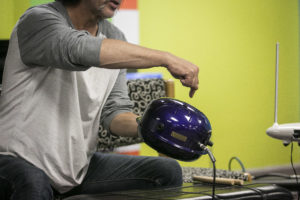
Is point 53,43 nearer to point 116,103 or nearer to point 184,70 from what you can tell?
point 184,70

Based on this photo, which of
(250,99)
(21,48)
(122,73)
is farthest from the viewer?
(250,99)

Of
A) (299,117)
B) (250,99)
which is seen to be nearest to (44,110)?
(250,99)

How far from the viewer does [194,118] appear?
1156mm

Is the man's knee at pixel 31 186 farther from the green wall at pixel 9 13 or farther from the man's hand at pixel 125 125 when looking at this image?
the green wall at pixel 9 13

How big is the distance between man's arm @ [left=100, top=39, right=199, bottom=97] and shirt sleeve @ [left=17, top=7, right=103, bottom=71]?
0.03 metres

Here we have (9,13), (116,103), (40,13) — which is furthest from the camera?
(9,13)

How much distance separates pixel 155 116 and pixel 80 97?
1.24 feet

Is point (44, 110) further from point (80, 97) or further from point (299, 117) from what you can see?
point (299, 117)

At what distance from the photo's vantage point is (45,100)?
1.32m

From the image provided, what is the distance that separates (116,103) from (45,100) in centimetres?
37

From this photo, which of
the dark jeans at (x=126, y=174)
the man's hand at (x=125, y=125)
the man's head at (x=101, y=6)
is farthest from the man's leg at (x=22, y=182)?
the man's head at (x=101, y=6)

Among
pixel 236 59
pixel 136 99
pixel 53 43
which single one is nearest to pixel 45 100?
pixel 53 43

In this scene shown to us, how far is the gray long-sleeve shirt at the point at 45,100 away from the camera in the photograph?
1.23m

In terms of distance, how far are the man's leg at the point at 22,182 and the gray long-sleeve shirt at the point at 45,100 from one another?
9 centimetres
